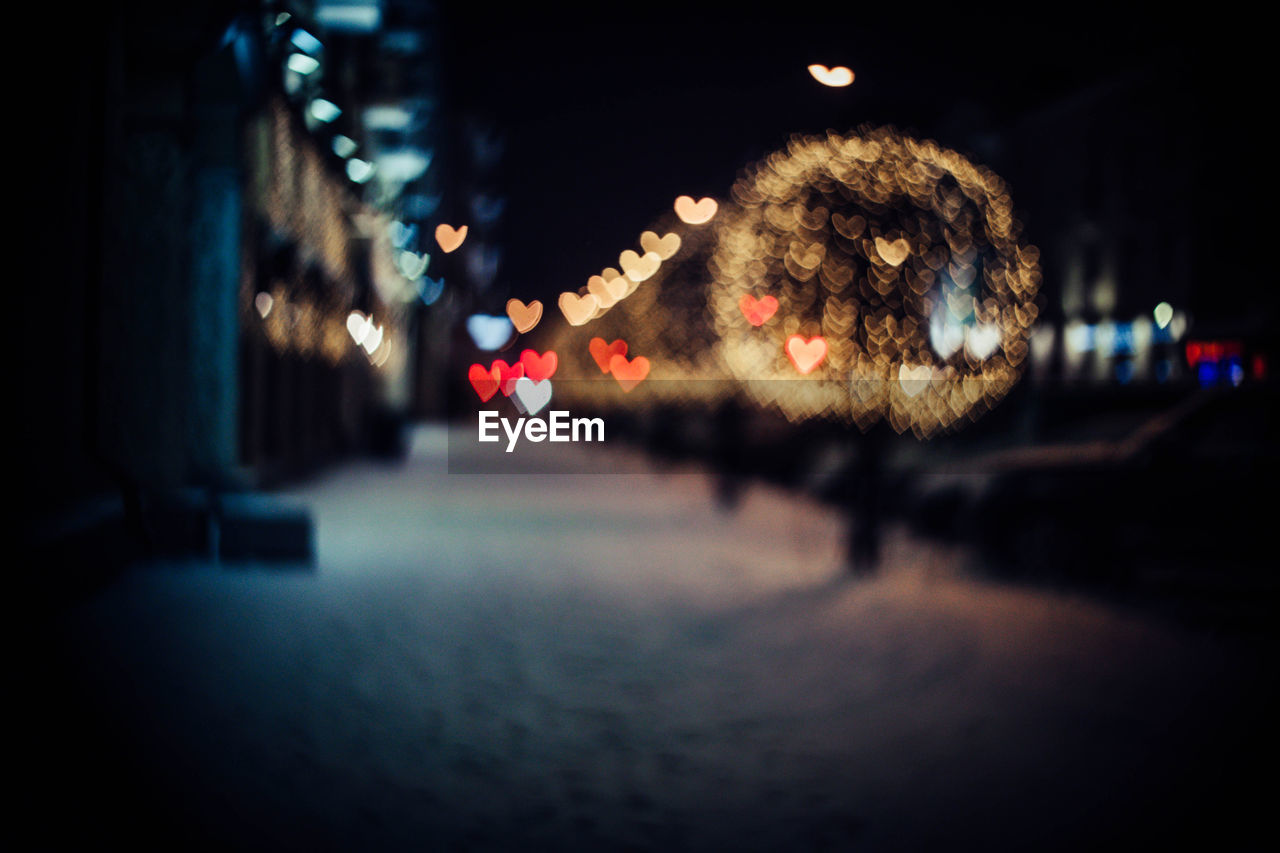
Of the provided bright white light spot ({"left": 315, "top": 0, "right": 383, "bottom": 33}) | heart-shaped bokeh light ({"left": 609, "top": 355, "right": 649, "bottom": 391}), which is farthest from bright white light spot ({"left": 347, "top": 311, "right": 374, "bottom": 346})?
heart-shaped bokeh light ({"left": 609, "top": 355, "right": 649, "bottom": 391})

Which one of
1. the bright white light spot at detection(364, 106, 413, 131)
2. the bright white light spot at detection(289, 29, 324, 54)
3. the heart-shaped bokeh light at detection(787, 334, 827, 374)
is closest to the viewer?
the bright white light spot at detection(289, 29, 324, 54)

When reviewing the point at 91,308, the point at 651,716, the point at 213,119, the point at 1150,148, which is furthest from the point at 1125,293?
the point at 91,308

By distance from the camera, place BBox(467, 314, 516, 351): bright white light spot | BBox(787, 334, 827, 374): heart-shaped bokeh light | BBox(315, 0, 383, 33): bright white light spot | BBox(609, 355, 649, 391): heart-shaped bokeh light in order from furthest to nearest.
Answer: BBox(467, 314, 516, 351): bright white light spot, BBox(609, 355, 649, 391): heart-shaped bokeh light, BBox(315, 0, 383, 33): bright white light spot, BBox(787, 334, 827, 374): heart-shaped bokeh light

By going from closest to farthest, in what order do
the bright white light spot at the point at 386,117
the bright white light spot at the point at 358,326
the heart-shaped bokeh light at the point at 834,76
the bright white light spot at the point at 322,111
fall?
the heart-shaped bokeh light at the point at 834,76 < the bright white light spot at the point at 322,111 < the bright white light spot at the point at 358,326 < the bright white light spot at the point at 386,117

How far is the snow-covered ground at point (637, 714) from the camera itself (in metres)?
4.30

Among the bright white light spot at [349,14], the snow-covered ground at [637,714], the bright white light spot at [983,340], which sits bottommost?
the snow-covered ground at [637,714]

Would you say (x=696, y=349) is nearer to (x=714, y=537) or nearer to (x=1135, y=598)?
(x=714, y=537)

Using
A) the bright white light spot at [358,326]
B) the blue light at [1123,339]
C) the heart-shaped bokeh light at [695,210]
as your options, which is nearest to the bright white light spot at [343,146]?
the bright white light spot at [358,326]

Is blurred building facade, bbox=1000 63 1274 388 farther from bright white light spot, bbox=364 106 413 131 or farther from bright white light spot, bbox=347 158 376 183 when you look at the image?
bright white light spot, bbox=364 106 413 131

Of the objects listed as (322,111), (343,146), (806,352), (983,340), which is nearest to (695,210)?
(343,146)

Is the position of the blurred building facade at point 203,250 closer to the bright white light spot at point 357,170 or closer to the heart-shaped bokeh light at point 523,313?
the bright white light spot at point 357,170

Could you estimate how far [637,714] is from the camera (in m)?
5.79

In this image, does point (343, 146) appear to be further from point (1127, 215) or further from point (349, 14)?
point (1127, 215)

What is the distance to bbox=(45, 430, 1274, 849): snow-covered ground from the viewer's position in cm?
430
